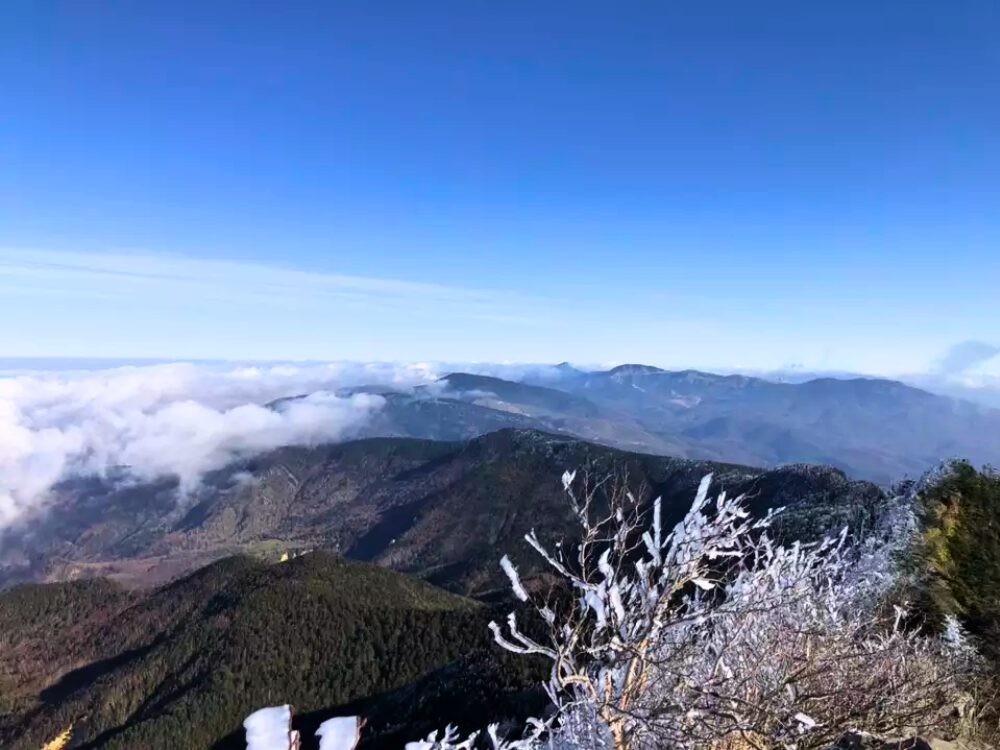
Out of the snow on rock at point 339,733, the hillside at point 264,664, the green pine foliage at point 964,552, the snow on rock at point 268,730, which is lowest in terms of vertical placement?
the hillside at point 264,664

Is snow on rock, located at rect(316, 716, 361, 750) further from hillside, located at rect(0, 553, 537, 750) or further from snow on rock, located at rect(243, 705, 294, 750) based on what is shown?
hillside, located at rect(0, 553, 537, 750)

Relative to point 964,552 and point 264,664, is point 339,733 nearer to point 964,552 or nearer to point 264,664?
point 964,552

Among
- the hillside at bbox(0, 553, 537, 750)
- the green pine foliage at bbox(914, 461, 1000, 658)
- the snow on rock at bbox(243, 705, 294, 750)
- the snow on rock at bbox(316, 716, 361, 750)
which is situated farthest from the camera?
the hillside at bbox(0, 553, 537, 750)

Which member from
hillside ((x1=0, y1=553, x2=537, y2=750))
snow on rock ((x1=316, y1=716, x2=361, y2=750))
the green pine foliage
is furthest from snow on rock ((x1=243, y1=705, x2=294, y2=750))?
hillside ((x1=0, y1=553, x2=537, y2=750))

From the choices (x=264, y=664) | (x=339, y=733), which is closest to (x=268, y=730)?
(x=339, y=733)

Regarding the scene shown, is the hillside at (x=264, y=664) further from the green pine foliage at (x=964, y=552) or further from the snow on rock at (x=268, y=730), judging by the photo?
the snow on rock at (x=268, y=730)

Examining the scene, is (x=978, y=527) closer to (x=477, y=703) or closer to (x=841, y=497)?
(x=477, y=703)

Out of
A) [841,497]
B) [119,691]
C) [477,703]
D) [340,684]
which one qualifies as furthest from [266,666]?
[841,497]

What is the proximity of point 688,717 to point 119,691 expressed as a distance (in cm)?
21740

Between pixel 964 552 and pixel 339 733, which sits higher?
pixel 339 733

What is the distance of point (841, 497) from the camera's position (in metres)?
134

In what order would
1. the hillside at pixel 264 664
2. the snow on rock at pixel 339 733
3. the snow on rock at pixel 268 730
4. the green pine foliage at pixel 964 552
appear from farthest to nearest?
the hillside at pixel 264 664 → the green pine foliage at pixel 964 552 → the snow on rock at pixel 339 733 → the snow on rock at pixel 268 730

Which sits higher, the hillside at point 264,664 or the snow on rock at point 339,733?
the snow on rock at point 339,733

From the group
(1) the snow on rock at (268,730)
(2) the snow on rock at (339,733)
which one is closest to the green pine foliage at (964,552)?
(2) the snow on rock at (339,733)
